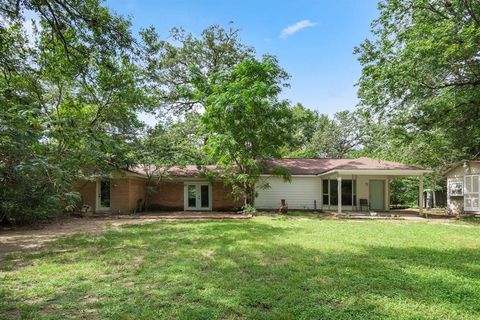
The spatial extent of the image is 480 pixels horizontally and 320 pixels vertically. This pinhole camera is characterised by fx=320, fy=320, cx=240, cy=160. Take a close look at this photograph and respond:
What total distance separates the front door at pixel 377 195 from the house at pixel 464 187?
3.77 metres

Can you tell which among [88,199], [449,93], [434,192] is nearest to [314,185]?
[449,93]

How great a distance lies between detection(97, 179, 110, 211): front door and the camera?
1859 cm

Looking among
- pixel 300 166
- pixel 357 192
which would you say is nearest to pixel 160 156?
pixel 300 166

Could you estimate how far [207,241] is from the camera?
8984mm

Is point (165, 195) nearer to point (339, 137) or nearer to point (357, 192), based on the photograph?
point (357, 192)

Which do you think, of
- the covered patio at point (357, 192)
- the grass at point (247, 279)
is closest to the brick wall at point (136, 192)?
the grass at point (247, 279)

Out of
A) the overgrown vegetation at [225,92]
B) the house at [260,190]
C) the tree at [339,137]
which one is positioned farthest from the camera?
the tree at [339,137]

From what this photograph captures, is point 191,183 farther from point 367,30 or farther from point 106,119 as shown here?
point 367,30

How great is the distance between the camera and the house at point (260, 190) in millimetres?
18250

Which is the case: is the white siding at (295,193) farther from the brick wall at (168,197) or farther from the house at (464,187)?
the house at (464,187)

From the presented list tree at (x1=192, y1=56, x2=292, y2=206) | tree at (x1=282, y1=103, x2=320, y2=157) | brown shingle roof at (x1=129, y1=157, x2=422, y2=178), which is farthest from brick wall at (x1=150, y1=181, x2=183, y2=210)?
tree at (x1=282, y1=103, x2=320, y2=157)

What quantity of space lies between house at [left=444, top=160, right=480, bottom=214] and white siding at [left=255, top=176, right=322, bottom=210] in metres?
7.79

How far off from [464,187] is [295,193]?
928 centimetres

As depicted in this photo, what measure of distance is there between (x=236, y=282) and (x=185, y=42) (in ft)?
70.7
